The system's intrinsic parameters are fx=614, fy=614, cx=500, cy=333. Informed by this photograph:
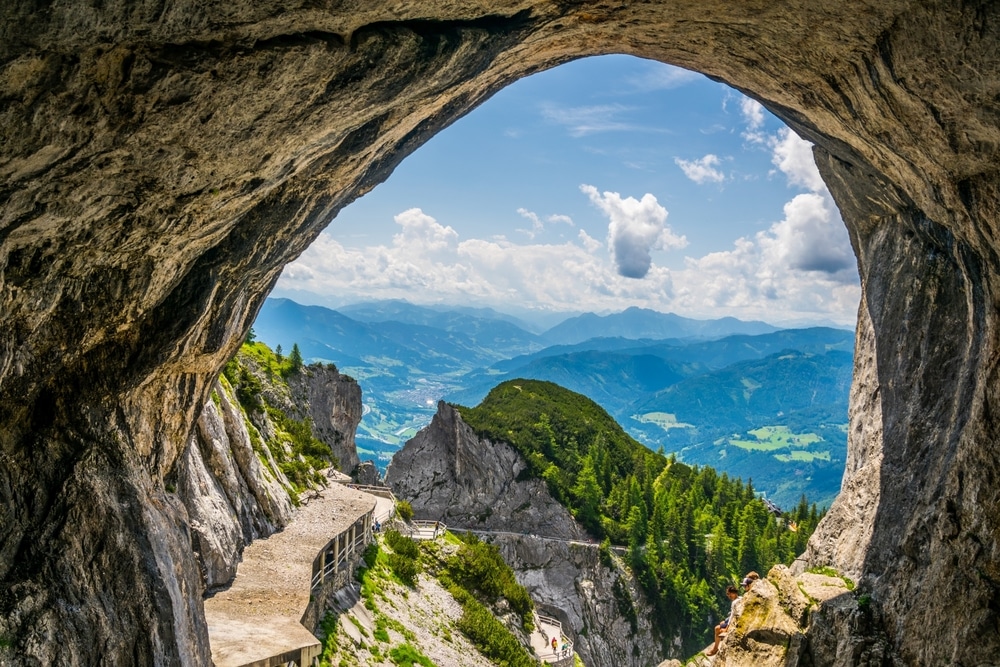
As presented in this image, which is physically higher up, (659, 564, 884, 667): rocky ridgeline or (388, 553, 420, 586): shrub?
(659, 564, 884, 667): rocky ridgeline

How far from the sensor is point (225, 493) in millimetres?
24234

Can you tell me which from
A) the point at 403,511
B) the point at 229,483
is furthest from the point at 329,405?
the point at 229,483

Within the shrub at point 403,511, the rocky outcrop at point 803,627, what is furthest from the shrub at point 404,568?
the rocky outcrop at point 803,627

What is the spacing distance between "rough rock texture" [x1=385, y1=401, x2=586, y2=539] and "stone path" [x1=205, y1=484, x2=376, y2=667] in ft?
139

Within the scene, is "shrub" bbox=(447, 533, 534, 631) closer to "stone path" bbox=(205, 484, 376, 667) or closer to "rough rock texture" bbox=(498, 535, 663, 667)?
"stone path" bbox=(205, 484, 376, 667)

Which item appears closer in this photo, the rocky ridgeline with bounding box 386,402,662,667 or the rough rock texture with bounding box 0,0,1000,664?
the rough rock texture with bounding box 0,0,1000,664

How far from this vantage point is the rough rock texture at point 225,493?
20.9 meters

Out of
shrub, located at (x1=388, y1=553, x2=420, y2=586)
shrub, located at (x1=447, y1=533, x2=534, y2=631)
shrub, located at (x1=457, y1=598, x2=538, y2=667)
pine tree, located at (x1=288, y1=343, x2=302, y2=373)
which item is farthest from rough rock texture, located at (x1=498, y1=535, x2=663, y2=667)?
shrub, located at (x1=388, y1=553, x2=420, y2=586)

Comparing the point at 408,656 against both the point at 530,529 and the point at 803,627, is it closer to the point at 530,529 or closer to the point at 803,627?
the point at 803,627

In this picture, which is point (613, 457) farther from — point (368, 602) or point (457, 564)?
point (368, 602)

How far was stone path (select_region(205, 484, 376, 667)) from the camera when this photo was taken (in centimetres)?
1727

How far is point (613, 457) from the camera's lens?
301 ft

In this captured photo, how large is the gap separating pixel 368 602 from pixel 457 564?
1175 cm

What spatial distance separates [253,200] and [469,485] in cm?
6511
